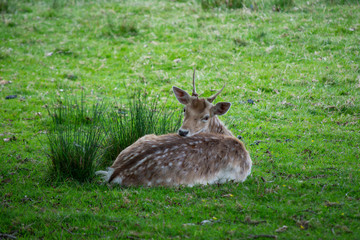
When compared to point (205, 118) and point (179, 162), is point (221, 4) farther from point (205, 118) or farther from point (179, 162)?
point (179, 162)

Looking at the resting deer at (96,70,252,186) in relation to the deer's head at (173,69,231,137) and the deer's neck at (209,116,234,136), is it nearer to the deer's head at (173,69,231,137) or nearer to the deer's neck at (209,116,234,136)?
the deer's head at (173,69,231,137)

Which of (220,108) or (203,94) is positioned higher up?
(220,108)

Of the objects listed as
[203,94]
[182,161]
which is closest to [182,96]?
[182,161]

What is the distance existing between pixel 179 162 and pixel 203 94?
16.6ft

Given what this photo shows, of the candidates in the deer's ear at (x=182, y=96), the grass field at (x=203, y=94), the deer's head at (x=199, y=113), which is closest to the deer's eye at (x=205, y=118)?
the deer's head at (x=199, y=113)

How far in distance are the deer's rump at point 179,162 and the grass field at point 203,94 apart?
191mm

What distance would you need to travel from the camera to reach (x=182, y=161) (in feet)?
19.5

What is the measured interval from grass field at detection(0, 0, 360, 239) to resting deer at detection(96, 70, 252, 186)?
19 cm

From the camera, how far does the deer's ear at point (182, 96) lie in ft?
24.0

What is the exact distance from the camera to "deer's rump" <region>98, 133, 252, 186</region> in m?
5.87

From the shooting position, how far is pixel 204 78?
11.6 meters

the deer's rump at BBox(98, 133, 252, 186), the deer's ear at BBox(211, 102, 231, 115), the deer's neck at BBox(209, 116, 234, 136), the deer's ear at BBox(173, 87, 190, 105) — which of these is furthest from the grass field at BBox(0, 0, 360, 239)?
the deer's ear at BBox(173, 87, 190, 105)

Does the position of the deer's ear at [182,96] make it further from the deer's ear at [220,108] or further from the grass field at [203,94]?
the grass field at [203,94]

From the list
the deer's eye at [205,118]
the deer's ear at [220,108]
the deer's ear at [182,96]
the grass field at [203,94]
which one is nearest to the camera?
the grass field at [203,94]
